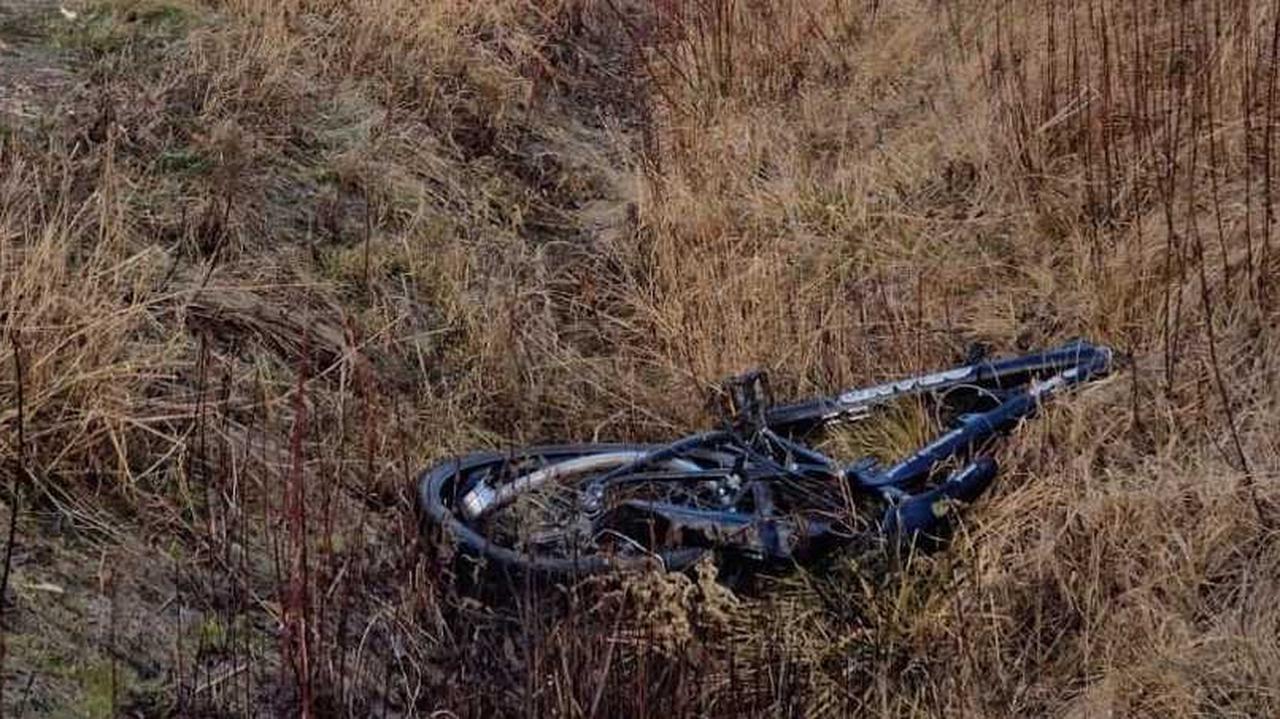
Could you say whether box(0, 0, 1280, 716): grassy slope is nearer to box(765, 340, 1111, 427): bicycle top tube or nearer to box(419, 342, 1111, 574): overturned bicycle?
box(419, 342, 1111, 574): overturned bicycle

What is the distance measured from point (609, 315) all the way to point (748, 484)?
1218mm

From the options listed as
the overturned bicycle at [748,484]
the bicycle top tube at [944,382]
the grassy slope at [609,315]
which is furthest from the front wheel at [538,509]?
the bicycle top tube at [944,382]

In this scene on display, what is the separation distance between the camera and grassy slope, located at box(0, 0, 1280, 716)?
115 inches

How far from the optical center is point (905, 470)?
3652mm

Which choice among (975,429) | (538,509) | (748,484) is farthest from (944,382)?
(538,509)

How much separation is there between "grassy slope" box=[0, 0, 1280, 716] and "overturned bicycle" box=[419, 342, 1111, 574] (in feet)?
0.34

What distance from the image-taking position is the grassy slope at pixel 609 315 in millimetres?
2924

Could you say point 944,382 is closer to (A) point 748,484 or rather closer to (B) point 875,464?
(B) point 875,464

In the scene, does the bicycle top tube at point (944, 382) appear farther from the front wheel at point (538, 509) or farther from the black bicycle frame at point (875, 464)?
the front wheel at point (538, 509)

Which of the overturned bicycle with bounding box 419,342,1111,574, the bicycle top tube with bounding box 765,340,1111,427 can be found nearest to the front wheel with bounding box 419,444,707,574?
the overturned bicycle with bounding box 419,342,1111,574

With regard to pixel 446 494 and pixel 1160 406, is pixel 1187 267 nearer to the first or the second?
pixel 1160 406

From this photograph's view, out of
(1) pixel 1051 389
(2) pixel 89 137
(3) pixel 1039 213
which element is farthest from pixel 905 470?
(2) pixel 89 137

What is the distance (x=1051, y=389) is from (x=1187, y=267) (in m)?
0.63

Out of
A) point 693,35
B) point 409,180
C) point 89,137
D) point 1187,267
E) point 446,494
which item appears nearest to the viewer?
point 446,494
